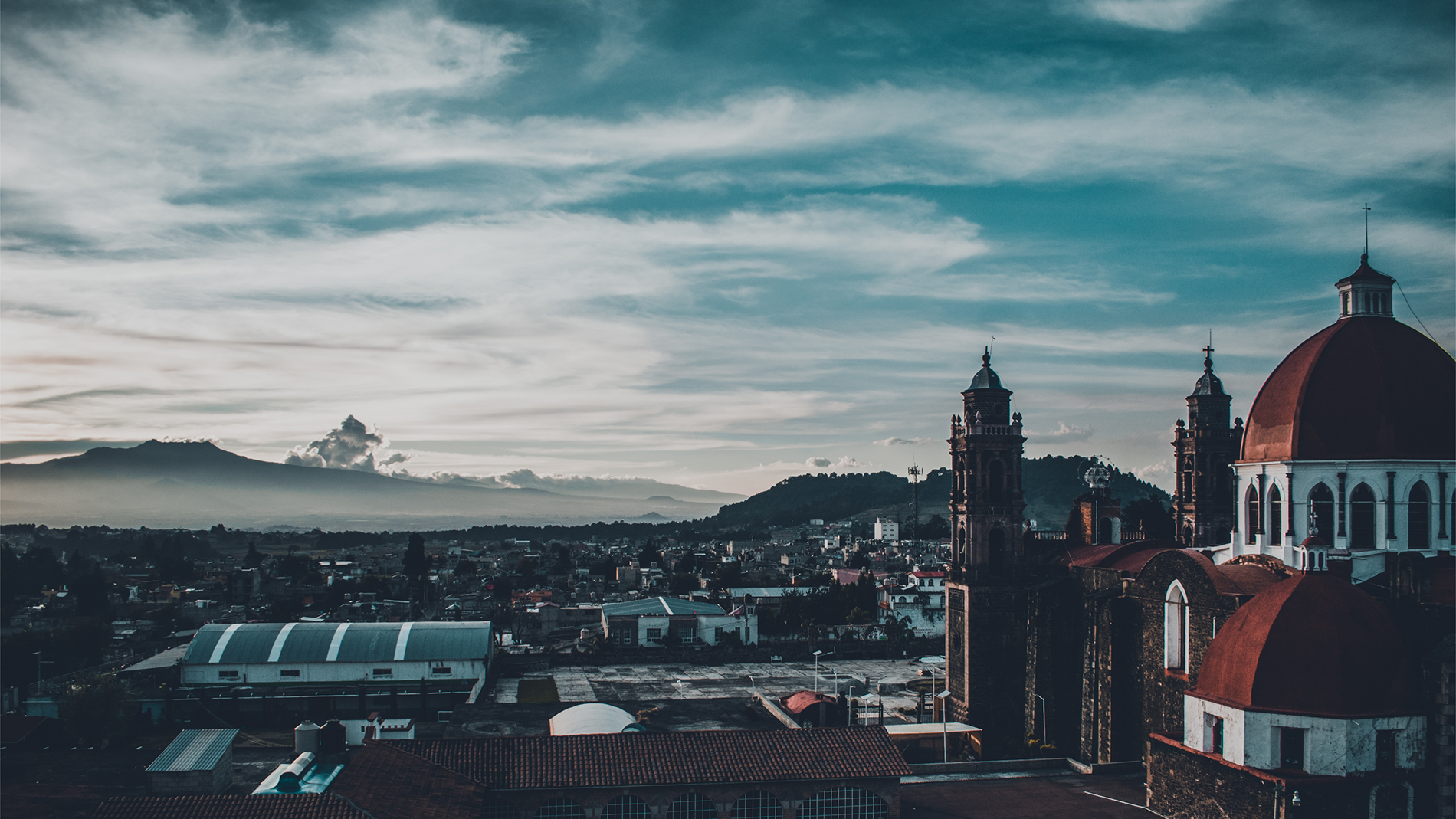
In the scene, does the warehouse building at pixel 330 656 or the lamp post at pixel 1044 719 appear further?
the warehouse building at pixel 330 656

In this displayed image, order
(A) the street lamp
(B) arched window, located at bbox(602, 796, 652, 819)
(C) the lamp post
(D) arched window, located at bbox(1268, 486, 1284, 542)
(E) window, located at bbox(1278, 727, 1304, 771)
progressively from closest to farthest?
1. (E) window, located at bbox(1278, 727, 1304, 771)
2. (B) arched window, located at bbox(602, 796, 652, 819)
3. (D) arched window, located at bbox(1268, 486, 1284, 542)
4. (A) the street lamp
5. (C) the lamp post

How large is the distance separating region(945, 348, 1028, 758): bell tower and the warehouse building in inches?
848

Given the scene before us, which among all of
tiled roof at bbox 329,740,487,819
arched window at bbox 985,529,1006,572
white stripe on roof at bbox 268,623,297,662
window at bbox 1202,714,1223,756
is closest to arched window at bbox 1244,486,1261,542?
window at bbox 1202,714,1223,756

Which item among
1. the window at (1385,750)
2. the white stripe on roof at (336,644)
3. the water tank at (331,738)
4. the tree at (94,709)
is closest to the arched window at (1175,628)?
the window at (1385,750)

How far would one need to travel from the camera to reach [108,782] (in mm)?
35719

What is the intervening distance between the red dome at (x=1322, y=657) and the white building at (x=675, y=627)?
4359 cm

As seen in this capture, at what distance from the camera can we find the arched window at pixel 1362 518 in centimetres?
2795

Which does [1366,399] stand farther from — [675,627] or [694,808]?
[675,627]

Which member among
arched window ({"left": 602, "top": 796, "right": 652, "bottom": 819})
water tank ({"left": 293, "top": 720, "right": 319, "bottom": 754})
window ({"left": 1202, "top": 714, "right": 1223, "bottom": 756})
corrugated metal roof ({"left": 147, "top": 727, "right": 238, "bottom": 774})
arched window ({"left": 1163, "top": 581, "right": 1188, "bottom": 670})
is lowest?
corrugated metal roof ({"left": 147, "top": 727, "right": 238, "bottom": 774})

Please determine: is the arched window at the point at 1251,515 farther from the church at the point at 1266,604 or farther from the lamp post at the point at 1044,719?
the lamp post at the point at 1044,719

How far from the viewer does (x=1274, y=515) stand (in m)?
29.7

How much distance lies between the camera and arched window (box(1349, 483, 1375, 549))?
91.7 feet

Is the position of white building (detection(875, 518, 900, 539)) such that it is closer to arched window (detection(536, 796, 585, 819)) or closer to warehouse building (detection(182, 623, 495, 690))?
warehouse building (detection(182, 623, 495, 690))

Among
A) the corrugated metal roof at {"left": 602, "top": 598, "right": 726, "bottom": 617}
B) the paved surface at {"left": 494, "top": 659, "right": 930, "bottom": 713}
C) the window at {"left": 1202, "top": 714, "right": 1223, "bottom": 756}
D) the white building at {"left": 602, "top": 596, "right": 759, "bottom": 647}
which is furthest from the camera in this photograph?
the corrugated metal roof at {"left": 602, "top": 598, "right": 726, "bottom": 617}
